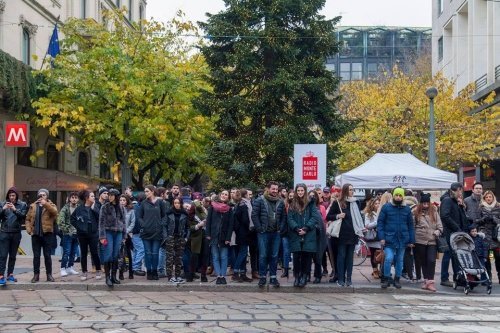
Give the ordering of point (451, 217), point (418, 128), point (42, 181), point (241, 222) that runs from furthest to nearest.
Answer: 1. point (418, 128)
2. point (42, 181)
3. point (241, 222)
4. point (451, 217)

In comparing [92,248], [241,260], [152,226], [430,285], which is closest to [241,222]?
[241,260]

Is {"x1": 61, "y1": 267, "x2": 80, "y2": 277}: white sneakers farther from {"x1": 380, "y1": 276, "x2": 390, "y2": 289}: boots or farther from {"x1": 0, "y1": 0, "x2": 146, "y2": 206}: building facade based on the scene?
{"x1": 0, "y1": 0, "x2": 146, "y2": 206}: building facade

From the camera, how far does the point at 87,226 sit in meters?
13.8

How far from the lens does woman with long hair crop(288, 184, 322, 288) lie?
12328 millimetres

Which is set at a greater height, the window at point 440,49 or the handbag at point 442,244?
the window at point 440,49

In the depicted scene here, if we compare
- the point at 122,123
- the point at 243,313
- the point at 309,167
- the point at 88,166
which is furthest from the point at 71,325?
the point at 88,166

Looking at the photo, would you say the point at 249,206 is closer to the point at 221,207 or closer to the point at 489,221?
the point at 221,207

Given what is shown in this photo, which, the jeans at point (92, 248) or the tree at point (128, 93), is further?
the tree at point (128, 93)

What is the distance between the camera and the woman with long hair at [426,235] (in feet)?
41.3

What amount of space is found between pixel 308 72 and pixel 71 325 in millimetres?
14038

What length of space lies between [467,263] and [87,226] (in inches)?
294

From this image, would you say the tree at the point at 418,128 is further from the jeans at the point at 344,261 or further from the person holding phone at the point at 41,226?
the person holding phone at the point at 41,226

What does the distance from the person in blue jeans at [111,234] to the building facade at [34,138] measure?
1301 cm

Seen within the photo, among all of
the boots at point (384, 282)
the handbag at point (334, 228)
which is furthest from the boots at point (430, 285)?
the handbag at point (334, 228)
